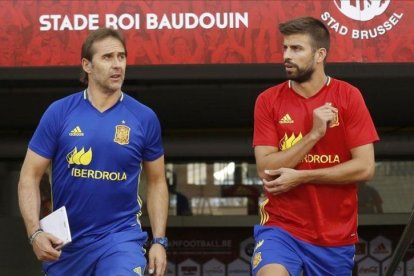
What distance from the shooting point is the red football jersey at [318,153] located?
4.62 meters

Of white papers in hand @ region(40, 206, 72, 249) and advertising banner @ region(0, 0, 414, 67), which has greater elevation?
advertising banner @ region(0, 0, 414, 67)

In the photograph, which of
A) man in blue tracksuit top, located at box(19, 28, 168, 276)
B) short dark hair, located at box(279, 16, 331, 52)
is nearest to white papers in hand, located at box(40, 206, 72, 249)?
man in blue tracksuit top, located at box(19, 28, 168, 276)

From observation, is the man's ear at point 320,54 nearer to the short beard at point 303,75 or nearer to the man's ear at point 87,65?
the short beard at point 303,75

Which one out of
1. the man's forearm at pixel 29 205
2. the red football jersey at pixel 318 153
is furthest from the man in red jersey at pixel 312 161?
the man's forearm at pixel 29 205

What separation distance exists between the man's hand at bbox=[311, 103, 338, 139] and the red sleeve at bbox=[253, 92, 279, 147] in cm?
30

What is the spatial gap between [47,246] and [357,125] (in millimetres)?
1702

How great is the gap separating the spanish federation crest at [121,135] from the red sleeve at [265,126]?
2.21ft

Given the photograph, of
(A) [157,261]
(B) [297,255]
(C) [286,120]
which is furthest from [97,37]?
(B) [297,255]

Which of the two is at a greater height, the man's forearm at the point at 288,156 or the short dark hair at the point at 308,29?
the short dark hair at the point at 308,29

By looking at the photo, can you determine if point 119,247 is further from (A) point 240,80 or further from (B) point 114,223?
(A) point 240,80

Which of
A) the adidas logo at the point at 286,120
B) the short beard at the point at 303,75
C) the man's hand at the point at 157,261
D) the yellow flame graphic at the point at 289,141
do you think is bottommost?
the man's hand at the point at 157,261

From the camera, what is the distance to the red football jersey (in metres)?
4.62

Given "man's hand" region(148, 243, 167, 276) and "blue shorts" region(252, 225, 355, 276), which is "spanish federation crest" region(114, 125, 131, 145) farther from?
"blue shorts" region(252, 225, 355, 276)

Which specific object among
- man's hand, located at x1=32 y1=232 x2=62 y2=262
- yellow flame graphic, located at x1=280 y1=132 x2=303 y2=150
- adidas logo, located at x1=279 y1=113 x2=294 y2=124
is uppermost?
adidas logo, located at x1=279 y1=113 x2=294 y2=124
